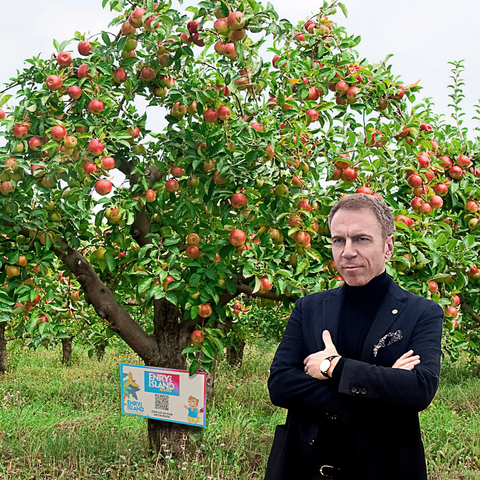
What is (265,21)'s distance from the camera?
9.52 feet

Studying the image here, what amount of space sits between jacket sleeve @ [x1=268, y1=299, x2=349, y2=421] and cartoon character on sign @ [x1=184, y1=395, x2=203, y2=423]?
2.05 metres

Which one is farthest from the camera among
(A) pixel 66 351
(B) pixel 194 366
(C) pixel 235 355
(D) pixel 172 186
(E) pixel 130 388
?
(A) pixel 66 351

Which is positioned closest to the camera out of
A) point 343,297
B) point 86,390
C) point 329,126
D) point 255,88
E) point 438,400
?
point 343,297

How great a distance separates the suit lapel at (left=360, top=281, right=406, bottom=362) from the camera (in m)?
1.61

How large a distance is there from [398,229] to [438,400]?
3764mm

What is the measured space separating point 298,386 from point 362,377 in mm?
232

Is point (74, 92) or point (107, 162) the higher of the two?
point (74, 92)

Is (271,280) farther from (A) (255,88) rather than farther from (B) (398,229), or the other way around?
(A) (255,88)

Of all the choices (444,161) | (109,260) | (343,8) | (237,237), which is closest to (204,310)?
(237,237)

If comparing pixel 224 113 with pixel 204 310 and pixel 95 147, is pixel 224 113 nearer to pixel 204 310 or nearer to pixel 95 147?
pixel 95 147

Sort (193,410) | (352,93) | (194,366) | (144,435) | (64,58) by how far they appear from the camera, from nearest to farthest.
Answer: (64,58)
(352,93)
(194,366)
(193,410)
(144,435)

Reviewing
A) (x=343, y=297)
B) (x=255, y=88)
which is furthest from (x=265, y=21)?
(x=343, y=297)

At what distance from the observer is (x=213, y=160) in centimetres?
294

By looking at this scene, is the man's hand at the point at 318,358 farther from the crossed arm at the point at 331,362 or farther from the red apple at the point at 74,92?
the red apple at the point at 74,92
